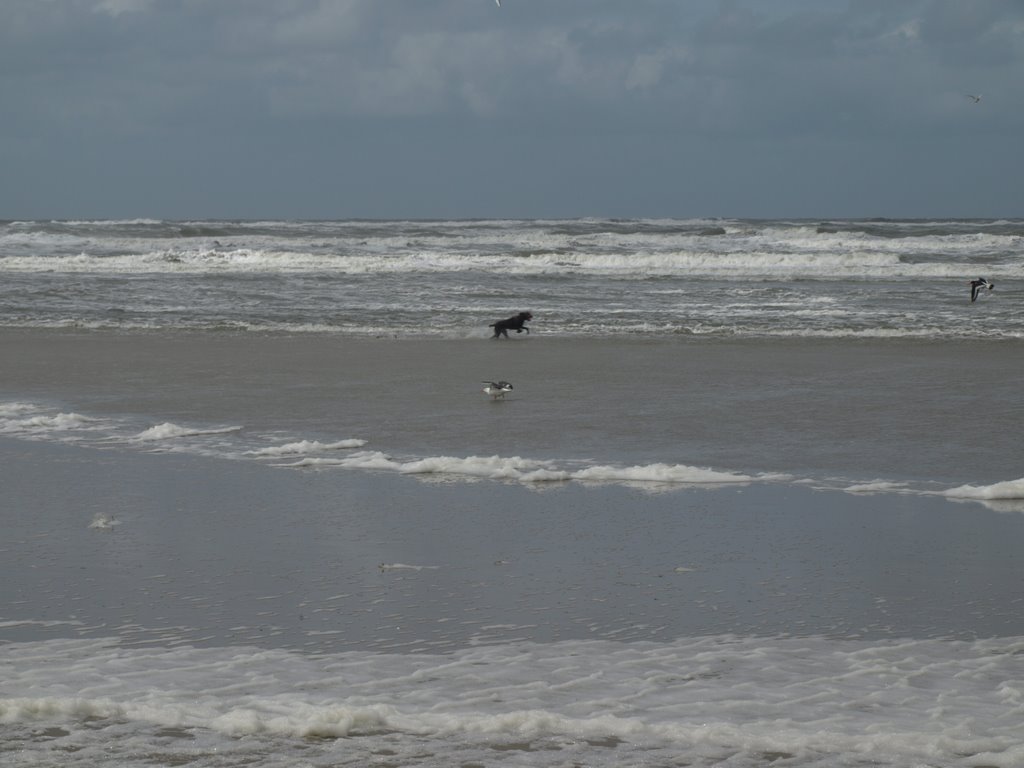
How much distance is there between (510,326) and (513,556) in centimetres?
1032

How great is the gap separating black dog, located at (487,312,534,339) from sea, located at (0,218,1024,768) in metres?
1.21

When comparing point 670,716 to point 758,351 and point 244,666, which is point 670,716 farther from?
point 758,351

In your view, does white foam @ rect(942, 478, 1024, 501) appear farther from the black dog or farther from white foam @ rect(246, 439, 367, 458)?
the black dog

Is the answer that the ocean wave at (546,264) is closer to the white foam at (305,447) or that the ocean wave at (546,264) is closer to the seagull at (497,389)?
the seagull at (497,389)

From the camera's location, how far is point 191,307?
20.2m

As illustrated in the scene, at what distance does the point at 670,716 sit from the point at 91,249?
4100 centimetres

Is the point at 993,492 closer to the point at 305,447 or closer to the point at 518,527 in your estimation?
the point at 518,527

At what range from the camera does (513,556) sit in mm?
5453

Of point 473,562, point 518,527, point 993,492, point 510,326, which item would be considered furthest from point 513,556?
point 510,326

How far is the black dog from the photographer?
15.5m

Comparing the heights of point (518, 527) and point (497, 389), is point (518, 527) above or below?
below

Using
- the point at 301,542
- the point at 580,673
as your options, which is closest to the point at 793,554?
the point at 580,673

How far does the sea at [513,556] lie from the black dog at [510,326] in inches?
47.5

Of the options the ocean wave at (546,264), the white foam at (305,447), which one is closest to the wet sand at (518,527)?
the white foam at (305,447)
